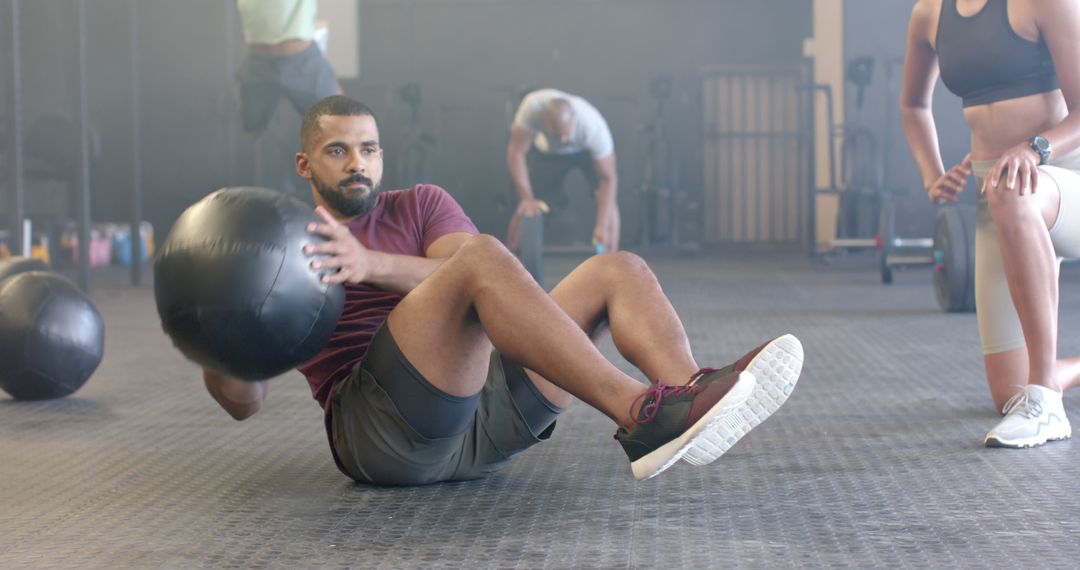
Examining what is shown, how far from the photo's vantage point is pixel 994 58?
259 centimetres

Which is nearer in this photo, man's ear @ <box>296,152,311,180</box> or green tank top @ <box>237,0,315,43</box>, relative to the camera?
man's ear @ <box>296,152,311,180</box>

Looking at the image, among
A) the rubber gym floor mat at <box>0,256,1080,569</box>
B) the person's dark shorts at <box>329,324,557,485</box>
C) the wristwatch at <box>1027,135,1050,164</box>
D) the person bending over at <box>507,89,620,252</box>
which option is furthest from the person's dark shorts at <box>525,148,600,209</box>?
the person's dark shorts at <box>329,324,557,485</box>

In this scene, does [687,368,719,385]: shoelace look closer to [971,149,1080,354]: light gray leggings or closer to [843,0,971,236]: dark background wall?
[971,149,1080,354]: light gray leggings

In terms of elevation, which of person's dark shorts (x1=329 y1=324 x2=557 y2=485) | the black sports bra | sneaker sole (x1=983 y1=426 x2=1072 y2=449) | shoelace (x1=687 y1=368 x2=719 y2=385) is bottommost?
sneaker sole (x1=983 y1=426 x2=1072 y2=449)

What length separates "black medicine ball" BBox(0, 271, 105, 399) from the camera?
307 cm

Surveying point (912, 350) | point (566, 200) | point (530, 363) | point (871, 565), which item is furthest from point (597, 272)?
point (566, 200)

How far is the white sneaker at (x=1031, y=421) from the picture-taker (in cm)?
235

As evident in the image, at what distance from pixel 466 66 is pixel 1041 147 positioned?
7.85 m

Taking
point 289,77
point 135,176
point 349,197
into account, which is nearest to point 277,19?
point 289,77

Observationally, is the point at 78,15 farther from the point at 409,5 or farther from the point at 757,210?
the point at 757,210

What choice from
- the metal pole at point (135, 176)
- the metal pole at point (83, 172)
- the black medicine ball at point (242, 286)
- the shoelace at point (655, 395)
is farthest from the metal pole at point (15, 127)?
the shoelace at point (655, 395)

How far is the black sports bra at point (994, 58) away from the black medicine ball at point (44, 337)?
7.08ft

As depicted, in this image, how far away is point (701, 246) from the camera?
10125 mm

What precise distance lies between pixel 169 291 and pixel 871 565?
3.25ft
